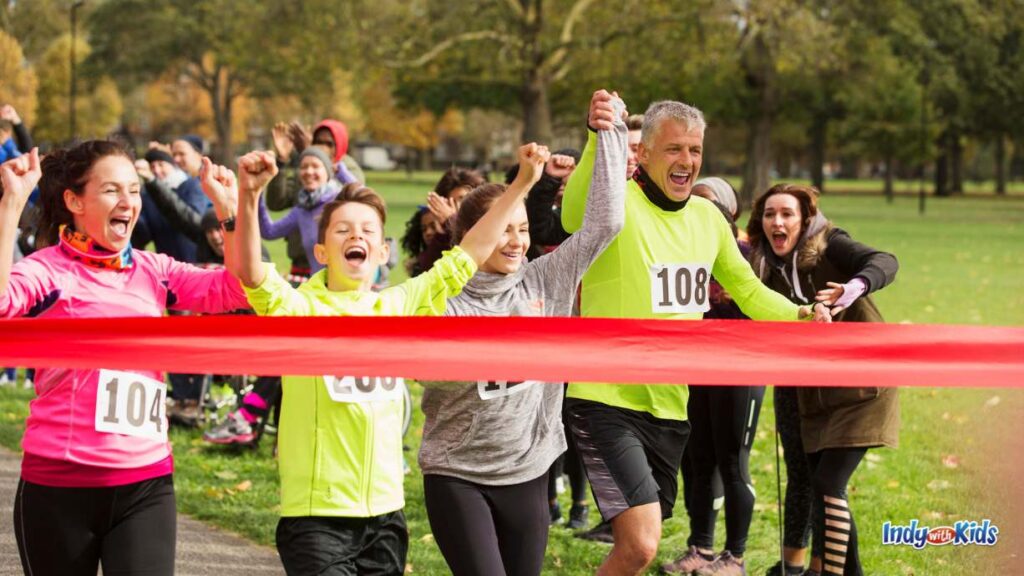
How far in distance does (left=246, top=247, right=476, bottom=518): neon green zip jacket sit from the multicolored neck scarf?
1.37 ft

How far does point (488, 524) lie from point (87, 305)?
1470mm

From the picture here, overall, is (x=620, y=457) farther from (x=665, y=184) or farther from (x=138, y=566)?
(x=138, y=566)

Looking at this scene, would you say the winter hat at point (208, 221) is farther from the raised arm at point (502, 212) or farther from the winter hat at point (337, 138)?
the raised arm at point (502, 212)

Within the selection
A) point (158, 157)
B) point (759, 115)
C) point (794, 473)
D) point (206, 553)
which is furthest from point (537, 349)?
point (759, 115)

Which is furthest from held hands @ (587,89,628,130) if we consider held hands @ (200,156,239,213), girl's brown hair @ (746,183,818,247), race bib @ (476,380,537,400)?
held hands @ (200,156,239,213)

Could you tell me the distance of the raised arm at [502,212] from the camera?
4496 millimetres

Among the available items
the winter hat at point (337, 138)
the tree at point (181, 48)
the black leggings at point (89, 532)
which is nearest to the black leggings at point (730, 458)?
the black leggings at point (89, 532)

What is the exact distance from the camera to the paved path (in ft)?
21.3

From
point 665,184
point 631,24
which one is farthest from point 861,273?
point 631,24

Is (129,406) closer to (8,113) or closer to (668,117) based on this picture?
(668,117)

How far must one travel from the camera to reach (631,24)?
42.8 metres

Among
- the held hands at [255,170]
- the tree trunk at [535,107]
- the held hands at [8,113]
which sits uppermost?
the tree trunk at [535,107]

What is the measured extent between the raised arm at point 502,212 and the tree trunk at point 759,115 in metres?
44.4

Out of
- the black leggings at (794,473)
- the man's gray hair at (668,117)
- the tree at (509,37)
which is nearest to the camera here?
the man's gray hair at (668,117)
